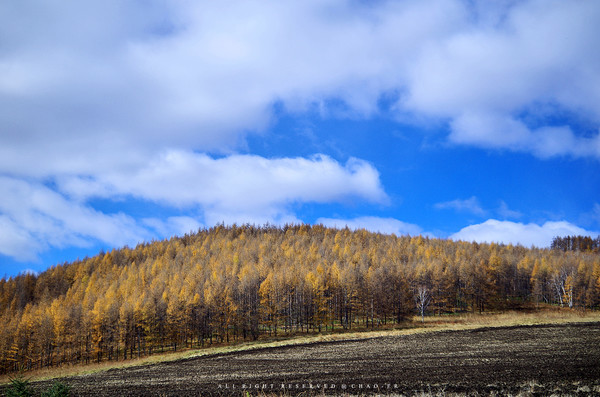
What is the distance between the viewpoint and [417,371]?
3416cm

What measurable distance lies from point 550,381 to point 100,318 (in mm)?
101575

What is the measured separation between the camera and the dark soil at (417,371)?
2688 centimetres

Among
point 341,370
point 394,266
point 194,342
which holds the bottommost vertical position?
point 194,342

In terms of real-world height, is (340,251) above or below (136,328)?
above

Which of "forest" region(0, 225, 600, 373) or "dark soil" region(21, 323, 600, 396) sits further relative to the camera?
"forest" region(0, 225, 600, 373)

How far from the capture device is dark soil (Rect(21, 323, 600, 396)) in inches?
1058

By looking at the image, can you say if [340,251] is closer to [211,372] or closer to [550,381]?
[211,372]

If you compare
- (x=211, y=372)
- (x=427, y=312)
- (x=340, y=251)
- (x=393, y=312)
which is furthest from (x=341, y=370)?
(x=340, y=251)

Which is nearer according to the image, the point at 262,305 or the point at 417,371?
the point at 417,371

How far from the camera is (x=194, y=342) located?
10294 cm

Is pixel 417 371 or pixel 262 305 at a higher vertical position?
pixel 262 305

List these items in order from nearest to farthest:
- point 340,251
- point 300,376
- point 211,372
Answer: point 300,376 → point 211,372 → point 340,251

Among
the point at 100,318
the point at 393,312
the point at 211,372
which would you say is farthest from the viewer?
the point at 393,312

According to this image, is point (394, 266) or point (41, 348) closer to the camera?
point (41, 348)
